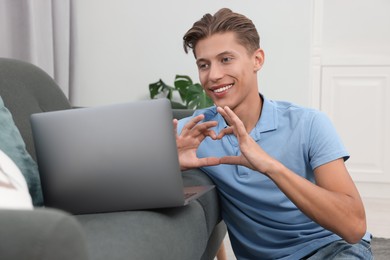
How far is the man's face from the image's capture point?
5.33ft

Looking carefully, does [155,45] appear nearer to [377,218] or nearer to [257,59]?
[377,218]

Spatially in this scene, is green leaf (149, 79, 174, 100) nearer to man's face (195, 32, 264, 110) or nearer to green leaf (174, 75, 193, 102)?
green leaf (174, 75, 193, 102)

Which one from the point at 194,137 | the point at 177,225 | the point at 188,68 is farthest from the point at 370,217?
the point at 177,225

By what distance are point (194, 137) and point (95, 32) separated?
7.66ft

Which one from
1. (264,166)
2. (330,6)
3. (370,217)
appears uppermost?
(330,6)

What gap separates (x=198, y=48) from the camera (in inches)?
66.8

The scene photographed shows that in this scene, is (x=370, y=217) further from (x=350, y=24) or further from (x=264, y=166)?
(x=264, y=166)

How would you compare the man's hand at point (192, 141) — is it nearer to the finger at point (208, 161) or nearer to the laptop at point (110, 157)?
the finger at point (208, 161)

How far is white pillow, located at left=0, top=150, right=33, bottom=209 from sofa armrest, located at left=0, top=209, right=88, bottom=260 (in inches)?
7.2

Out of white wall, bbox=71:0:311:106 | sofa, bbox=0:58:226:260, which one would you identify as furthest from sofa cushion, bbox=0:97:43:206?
white wall, bbox=71:0:311:106

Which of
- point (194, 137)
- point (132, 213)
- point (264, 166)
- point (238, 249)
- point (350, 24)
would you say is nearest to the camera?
point (132, 213)

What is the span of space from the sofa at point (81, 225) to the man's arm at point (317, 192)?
0.21m

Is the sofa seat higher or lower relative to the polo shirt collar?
lower

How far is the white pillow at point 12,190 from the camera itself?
843mm
